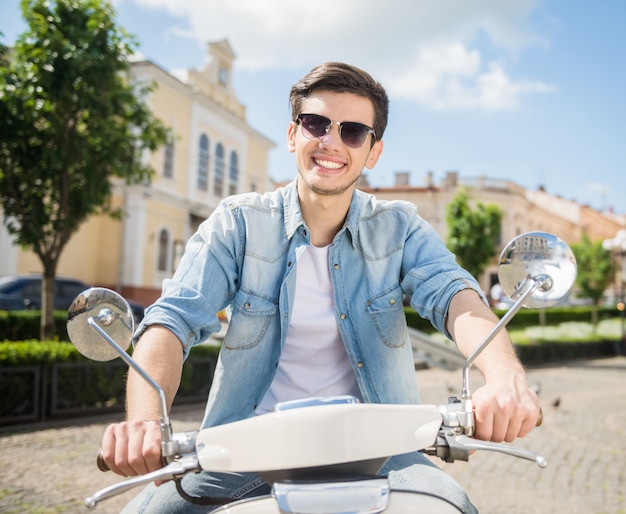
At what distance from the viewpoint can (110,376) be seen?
871cm

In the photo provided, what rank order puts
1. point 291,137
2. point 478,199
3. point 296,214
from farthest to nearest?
point 478,199 < point 291,137 < point 296,214

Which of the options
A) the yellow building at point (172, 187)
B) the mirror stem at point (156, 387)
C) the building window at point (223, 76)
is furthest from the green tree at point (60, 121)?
the building window at point (223, 76)

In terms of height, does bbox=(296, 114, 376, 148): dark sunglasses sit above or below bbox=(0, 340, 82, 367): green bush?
above

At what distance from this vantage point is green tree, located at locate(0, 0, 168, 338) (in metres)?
9.53

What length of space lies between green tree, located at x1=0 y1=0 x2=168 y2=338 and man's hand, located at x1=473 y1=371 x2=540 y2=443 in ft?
30.3

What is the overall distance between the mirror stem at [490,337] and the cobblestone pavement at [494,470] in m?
3.91

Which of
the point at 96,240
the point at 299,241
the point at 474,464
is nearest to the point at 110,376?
the point at 474,464

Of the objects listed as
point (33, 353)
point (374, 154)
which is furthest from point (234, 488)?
point (33, 353)

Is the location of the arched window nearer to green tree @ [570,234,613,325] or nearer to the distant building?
green tree @ [570,234,613,325]

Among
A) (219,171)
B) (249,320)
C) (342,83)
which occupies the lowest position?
(249,320)

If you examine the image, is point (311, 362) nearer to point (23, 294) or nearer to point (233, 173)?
point (23, 294)

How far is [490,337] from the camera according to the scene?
1355 millimetres

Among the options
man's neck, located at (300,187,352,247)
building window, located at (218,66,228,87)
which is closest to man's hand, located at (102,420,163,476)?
man's neck, located at (300,187,352,247)

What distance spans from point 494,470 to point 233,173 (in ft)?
86.9
